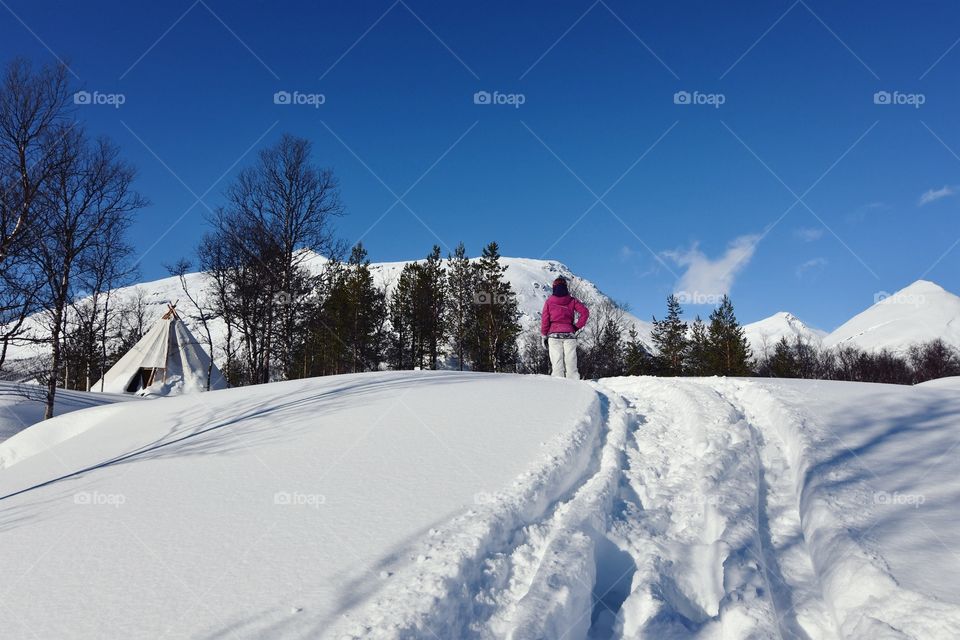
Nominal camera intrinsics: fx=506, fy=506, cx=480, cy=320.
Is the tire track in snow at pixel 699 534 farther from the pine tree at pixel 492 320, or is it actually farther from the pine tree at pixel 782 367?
the pine tree at pixel 782 367

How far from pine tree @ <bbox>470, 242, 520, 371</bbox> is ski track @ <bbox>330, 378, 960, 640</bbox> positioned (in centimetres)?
2397

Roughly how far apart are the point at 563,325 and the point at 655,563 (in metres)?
7.64

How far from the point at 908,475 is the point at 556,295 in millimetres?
7262

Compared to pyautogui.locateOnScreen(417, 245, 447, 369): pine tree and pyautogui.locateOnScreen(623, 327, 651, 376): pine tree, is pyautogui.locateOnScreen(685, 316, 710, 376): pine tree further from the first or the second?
pyautogui.locateOnScreen(417, 245, 447, 369): pine tree

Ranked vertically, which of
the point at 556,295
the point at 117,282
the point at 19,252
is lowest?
the point at 556,295

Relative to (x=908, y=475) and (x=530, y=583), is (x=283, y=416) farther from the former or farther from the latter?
(x=908, y=475)

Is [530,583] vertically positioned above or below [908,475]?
below

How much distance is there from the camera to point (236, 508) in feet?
12.8

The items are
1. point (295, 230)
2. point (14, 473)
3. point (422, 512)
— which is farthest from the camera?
point (295, 230)

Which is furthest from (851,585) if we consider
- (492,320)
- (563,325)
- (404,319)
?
(404,319)

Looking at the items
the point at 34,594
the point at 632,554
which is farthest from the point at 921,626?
the point at 34,594

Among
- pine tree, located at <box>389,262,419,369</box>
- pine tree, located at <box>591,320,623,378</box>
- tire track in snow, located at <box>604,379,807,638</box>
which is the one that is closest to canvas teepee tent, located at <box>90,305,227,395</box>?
pine tree, located at <box>389,262,419,369</box>

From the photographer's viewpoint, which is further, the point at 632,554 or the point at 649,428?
the point at 649,428

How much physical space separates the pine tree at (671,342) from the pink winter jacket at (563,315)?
2992cm
